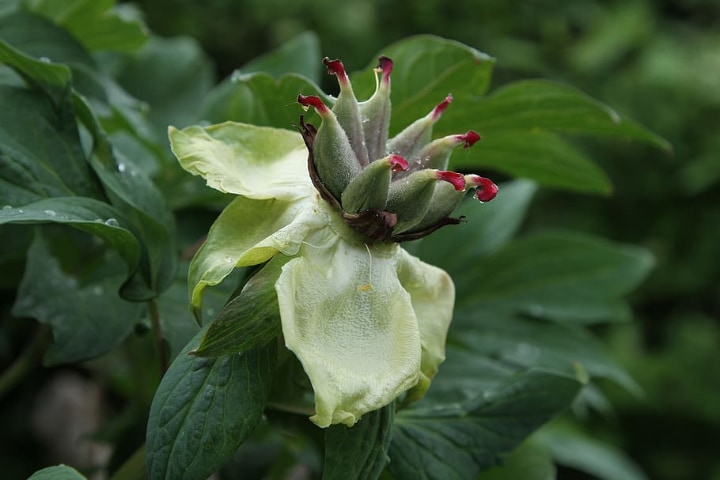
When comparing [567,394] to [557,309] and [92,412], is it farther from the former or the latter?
[92,412]

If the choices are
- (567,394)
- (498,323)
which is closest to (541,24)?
(498,323)

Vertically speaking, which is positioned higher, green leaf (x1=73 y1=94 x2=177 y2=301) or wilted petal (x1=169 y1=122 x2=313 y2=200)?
wilted petal (x1=169 y1=122 x2=313 y2=200)

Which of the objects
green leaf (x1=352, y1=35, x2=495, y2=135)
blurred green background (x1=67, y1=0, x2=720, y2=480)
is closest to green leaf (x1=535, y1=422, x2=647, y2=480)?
green leaf (x1=352, y1=35, x2=495, y2=135)

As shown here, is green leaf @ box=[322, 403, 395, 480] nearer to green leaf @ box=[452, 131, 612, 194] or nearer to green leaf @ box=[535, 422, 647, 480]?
green leaf @ box=[452, 131, 612, 194]

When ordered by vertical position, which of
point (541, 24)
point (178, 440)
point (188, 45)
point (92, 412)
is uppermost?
point (178, 440)

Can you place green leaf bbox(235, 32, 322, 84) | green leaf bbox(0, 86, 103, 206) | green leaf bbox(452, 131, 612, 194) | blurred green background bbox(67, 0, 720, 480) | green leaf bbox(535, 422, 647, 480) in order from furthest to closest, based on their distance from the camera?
blurred green background bbox(67, 0, 720, 480) < green leaf bbox(535, 422, 647, 480) < green leaf bbox(235, 32, 322, 84) < green leaf bbox(452, 131, 612, 194) < green leaf bbox(0, 86, 103, 206)

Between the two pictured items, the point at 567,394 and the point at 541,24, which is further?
the point at 541,24

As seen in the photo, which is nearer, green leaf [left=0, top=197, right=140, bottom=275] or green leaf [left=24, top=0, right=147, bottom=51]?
green leaf [left=0, top=197, right=140, bottom=275]

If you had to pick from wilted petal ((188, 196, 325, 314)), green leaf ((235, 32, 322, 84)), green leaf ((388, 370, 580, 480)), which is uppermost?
wilted petal ((188, 196, 325, 314))
